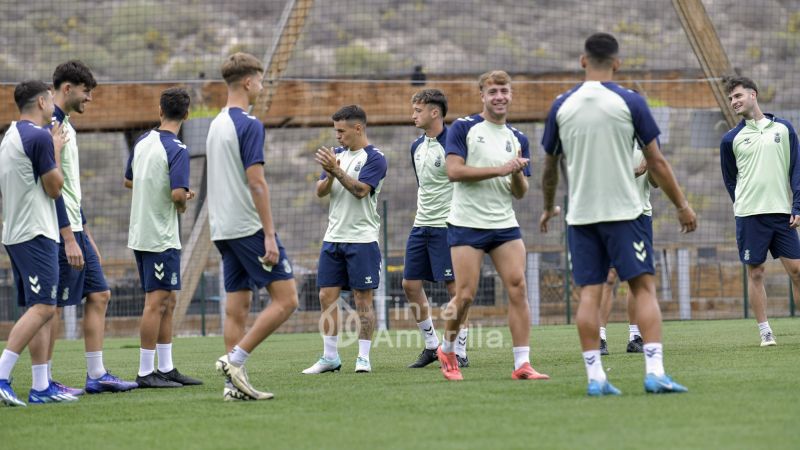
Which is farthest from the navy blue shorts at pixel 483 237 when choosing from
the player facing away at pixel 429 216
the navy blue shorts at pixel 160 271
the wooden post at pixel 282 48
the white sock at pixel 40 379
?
the wooden post at pixel 282 48

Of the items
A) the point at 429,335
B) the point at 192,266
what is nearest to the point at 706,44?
the point at 192,266

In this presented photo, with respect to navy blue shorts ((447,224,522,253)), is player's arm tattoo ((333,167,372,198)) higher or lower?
higher

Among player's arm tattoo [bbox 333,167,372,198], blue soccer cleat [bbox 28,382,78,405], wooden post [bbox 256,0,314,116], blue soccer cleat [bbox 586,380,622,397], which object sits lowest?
blue soccer cleat [bbox 28,382,78,405]

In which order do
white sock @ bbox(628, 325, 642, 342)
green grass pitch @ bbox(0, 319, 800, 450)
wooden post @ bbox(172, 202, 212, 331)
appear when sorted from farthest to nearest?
wooden post @ bbox(172, 202, 212, 331) → white sock @ bbox(628, 325, 642, 342) → green grass pitch @ bbox(0, 319, 800, 450)

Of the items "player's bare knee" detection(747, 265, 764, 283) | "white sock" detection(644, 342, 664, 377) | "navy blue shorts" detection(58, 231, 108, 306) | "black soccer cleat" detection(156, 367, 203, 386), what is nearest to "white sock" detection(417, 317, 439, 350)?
"black soccer cleat" detection(156, 367, 203, 386)

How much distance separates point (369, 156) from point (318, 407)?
331cm

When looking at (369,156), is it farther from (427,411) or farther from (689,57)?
(689,57)

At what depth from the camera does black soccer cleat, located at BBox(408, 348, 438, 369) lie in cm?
958

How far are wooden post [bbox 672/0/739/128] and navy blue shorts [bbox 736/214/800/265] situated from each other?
282 inches

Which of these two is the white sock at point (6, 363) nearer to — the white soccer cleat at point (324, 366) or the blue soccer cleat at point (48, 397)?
the blue soccer cleat at point (48, 397)

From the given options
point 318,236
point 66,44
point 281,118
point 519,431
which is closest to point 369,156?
point 519,431

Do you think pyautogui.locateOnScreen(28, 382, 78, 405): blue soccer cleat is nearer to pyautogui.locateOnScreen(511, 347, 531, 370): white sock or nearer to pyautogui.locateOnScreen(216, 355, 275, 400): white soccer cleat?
pyautogui.locateOnScreen(216, 355, 275, 400): white soccer cleat

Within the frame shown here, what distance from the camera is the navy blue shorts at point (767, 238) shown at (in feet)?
34.4

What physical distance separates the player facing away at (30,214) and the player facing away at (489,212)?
104 inches
